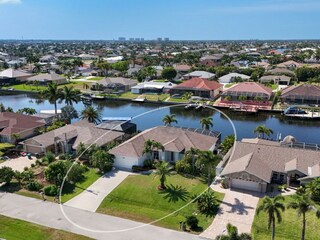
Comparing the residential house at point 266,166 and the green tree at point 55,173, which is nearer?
the residential house at point 266,166

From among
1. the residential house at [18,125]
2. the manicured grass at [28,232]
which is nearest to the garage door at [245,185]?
the manicured grass at [28,232]

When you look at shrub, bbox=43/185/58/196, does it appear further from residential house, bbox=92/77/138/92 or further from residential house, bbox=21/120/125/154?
residential house, bbox=92/77/138/92

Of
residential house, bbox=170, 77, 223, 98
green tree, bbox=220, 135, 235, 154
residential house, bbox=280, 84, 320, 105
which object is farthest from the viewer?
residential house, bbox=170, 77, 223, 98

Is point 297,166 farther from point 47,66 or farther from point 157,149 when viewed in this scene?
point 47,66

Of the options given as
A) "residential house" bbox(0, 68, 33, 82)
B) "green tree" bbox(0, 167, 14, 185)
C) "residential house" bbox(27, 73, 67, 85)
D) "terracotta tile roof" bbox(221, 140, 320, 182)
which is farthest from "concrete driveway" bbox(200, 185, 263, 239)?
"residential house" bbox(0, 68, 33, 82)

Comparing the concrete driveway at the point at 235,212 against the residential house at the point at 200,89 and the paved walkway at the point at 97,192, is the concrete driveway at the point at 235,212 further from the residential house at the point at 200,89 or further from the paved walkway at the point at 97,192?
the residential house at the point at 200,89

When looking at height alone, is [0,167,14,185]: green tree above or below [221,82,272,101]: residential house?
below

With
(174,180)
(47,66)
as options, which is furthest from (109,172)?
(47,66)

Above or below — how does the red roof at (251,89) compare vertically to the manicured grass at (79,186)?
above
